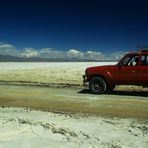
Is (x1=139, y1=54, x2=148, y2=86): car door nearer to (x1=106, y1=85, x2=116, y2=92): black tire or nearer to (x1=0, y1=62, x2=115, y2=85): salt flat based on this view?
(x1=106, y1=85, x2=116, y2=92): black tire

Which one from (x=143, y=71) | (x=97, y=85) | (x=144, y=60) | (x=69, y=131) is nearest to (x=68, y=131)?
(x=69, y=131)

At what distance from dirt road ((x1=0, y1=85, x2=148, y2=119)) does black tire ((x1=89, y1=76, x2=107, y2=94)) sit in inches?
30.1

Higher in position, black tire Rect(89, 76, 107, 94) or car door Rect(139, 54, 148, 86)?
car door Rect(139, 54, 148, 86)

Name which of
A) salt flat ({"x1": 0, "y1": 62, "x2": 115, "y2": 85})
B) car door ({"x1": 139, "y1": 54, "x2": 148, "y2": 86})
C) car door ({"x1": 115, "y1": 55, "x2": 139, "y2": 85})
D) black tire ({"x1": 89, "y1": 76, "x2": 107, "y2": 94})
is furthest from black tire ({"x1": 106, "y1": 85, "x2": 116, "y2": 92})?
salt flat ({"x1": 0, "y1": 62, "x2": 115, "y2": 85})

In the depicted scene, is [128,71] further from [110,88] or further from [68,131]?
[68,131]

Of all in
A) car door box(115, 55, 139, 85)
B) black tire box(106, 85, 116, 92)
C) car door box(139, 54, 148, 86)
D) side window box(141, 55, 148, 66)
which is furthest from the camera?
black tire box(106, 85, 116, 92)

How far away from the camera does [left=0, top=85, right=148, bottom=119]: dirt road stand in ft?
39.0

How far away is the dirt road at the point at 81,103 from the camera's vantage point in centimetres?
1188

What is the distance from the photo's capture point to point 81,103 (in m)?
13.7

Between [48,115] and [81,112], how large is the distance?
1.30 metres

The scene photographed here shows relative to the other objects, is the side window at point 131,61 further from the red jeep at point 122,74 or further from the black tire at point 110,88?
the black tire at point 110,88

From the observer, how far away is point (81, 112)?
38.5ft

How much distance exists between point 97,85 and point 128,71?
1765 millimetres

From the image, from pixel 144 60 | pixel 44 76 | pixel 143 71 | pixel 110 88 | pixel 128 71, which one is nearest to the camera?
pixel 143 71
